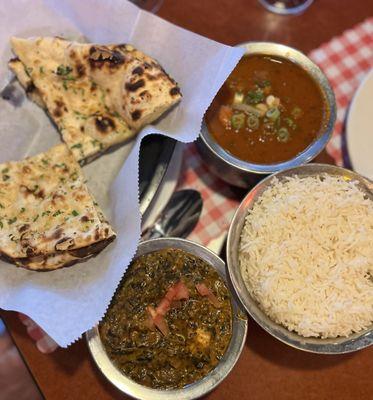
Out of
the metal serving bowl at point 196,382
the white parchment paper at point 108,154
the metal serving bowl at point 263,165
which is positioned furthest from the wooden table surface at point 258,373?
the metal serving bowl at point 263,165

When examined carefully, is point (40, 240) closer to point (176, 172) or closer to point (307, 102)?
point (176, 172)

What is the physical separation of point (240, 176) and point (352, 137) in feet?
2.19

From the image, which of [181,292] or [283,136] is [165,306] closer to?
[181,292]

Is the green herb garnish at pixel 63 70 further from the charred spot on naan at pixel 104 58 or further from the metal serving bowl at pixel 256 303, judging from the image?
the metal serving bowl at pixel 256 303

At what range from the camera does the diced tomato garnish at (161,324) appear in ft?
7.52

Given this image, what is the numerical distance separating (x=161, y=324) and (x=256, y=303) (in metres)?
0.44

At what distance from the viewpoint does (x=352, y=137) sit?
2.71 meters

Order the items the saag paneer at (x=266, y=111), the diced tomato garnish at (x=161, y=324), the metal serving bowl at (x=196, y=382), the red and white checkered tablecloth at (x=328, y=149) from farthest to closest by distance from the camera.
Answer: the red and white checkered tablecloth at (x=328, y=149) → the saag paneer at (x=266, y=111) → the diced tomato garnish at (x=161, y=324) → the metal serving bowl at (x=196, y=382)

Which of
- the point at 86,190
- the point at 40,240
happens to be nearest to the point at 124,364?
the point at 40,240

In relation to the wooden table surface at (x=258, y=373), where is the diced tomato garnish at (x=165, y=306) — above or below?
above

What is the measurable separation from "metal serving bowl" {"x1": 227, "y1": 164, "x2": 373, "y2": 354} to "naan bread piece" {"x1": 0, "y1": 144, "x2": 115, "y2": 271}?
1.91 ft

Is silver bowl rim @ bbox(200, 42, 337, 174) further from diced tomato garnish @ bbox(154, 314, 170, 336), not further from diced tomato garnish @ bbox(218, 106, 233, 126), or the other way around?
diced tomato garnish @ bbox(154, 314, 170, 336)

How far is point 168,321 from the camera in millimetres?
2311

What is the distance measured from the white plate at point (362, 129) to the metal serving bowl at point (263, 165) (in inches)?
7.3
